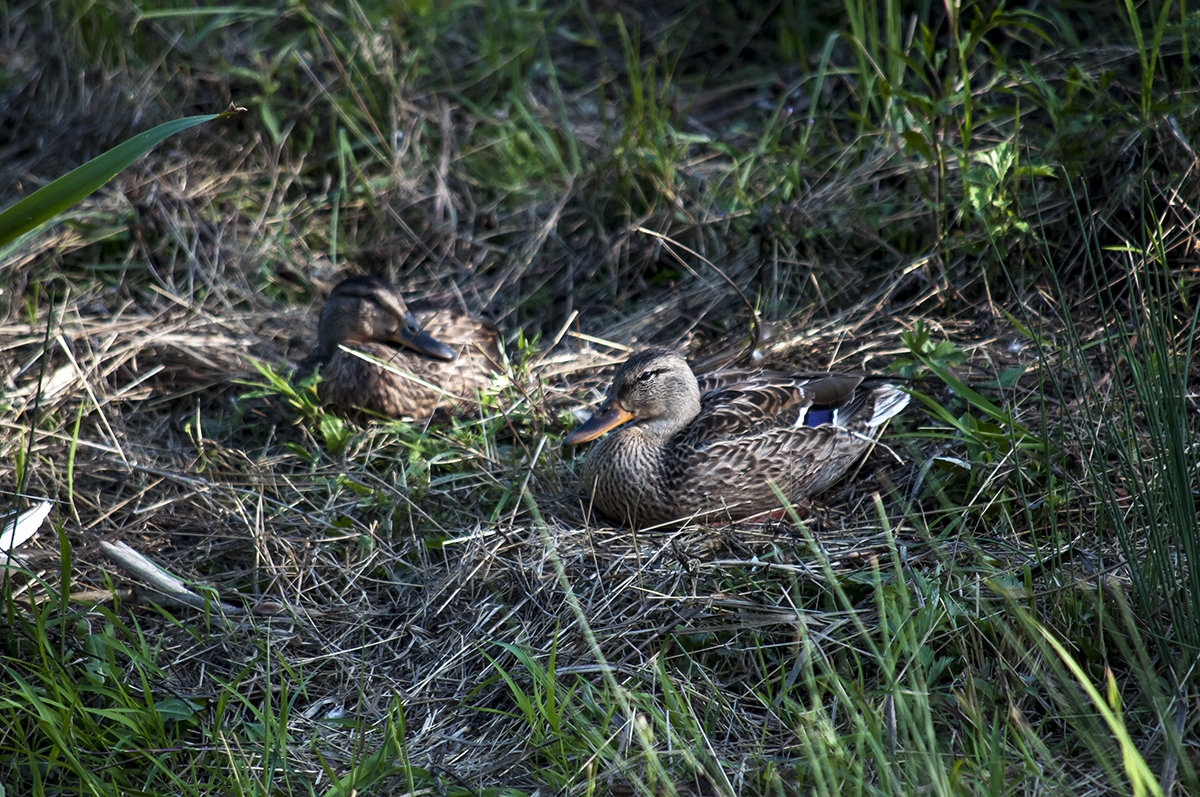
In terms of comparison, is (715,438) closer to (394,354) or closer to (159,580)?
(394,354)

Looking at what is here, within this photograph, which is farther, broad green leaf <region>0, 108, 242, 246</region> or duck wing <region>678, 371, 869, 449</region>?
duck wing <region>678, 371, 869, 449</region>

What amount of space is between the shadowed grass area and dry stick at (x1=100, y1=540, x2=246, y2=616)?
0.04 metres

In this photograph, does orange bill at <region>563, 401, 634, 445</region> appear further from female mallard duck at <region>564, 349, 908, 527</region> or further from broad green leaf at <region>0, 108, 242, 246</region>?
broad green leaf at <region>0, 108, 242, 246</region>

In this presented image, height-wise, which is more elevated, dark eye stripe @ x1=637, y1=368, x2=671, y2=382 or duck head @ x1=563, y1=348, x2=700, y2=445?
dark eye stripe @ x1=637, y1=368, x2=671, y2=382

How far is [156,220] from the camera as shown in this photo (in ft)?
16.2

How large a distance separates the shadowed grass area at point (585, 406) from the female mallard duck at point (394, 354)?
149 millimetres

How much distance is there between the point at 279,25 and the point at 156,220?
1.85 meters

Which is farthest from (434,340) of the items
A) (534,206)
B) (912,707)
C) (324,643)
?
(912,707)

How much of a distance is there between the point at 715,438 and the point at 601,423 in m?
0.40

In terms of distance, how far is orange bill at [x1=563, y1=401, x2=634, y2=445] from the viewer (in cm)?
340

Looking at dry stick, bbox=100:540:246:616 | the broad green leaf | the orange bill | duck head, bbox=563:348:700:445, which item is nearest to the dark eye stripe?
duck head, bbox=563:348:700:445

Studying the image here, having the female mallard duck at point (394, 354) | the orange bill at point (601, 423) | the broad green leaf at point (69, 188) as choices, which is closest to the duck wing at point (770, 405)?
the orange bill at point (601, 423)

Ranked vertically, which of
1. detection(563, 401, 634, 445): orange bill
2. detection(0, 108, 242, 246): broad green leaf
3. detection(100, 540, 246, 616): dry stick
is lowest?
detection(563, 401, 634, 445): orange bill

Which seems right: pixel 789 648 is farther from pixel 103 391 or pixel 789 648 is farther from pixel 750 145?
pixel 750 145
